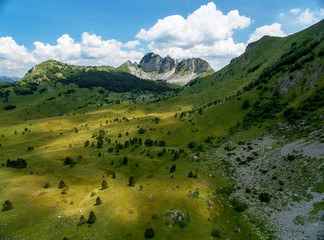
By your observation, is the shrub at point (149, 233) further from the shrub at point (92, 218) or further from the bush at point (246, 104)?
the bush at point (246, 104)

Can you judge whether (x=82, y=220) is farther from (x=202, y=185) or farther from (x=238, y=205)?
(x=238, y=205)

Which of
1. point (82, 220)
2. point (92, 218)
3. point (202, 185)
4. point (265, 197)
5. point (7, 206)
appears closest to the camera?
point (82, 220)

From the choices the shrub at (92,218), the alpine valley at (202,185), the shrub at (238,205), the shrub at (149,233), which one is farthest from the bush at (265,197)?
the shrub at (92,218)

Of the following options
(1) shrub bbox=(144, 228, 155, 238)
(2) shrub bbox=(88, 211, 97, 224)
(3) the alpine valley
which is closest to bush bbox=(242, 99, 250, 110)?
(3) the alpine valley

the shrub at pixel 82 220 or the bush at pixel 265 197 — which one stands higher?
the shrub at pixel 82 220

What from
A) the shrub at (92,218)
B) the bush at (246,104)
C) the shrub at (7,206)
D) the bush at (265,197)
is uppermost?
the bush at (246,104)

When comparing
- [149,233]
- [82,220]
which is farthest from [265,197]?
[82,220]

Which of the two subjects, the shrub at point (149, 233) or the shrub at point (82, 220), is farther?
the shrub at point (82, 220)

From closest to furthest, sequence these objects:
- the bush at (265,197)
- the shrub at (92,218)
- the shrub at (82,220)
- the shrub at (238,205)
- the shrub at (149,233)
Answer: the shrub at (149,233) < the shrub at (82,220) < the shrub at (92,218) < the bush at (265,197) < the shrub at (238,205)

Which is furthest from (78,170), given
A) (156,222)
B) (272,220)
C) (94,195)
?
(272,220)

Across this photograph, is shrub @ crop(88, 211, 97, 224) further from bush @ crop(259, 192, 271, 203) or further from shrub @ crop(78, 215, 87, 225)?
bush @ crop(259, 192, 271, 203)

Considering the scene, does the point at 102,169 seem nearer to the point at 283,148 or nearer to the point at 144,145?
the point at 144,145


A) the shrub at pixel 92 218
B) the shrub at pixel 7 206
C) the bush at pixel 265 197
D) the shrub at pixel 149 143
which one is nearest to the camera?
the shrub at pixel 92 218

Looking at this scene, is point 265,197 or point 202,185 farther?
point 202,185
